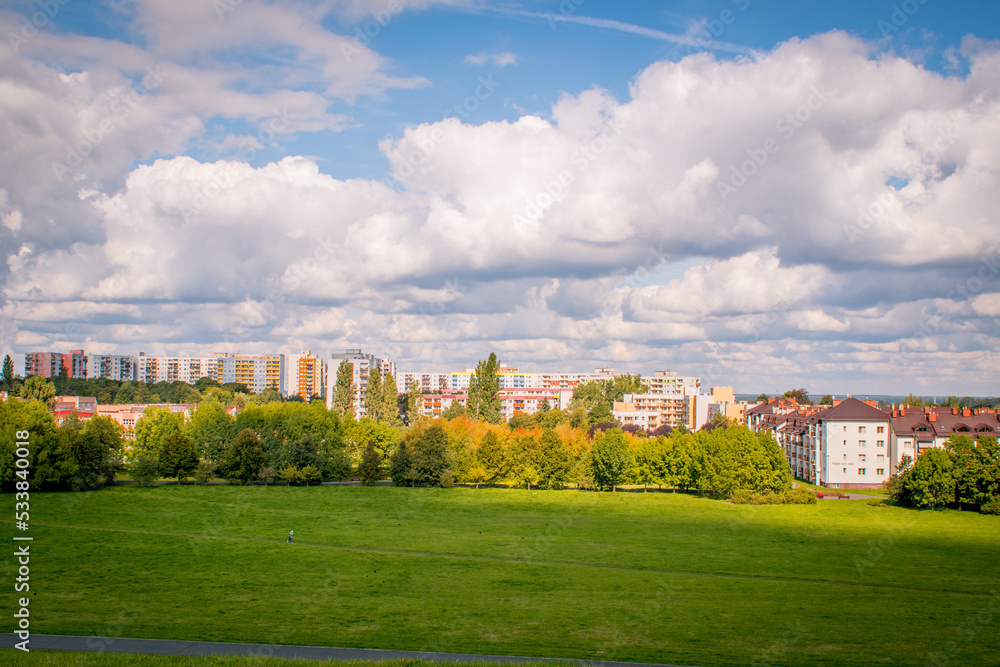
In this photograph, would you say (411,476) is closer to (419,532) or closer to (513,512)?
(513,512)

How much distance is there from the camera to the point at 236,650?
22.8 metres

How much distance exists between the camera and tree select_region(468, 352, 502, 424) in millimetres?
104500

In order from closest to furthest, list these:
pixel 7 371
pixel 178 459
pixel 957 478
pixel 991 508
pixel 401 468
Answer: pixel 991 508
pixel 957 478
pixel 178 459
pixel 401 468
pixel 7 371

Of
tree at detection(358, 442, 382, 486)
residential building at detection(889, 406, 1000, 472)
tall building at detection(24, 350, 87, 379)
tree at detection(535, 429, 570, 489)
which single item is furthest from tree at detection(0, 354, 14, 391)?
residential building at detection(889, 406, 1000, 472)

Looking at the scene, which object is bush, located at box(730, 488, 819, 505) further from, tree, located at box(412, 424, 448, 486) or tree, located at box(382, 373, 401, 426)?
tree, located at box(382, 373, 401, 426)

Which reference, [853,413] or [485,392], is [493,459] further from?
[853,413]

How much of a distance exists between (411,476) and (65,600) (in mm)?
45651

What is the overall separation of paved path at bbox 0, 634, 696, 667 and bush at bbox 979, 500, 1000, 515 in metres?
54.1

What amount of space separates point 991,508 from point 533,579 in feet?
158

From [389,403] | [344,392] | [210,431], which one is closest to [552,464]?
[210,431]

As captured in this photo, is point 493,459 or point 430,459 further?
point 493,459

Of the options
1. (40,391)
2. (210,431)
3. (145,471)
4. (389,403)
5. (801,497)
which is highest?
(40,391)

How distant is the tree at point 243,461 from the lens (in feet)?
241

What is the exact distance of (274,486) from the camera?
7262 cm
